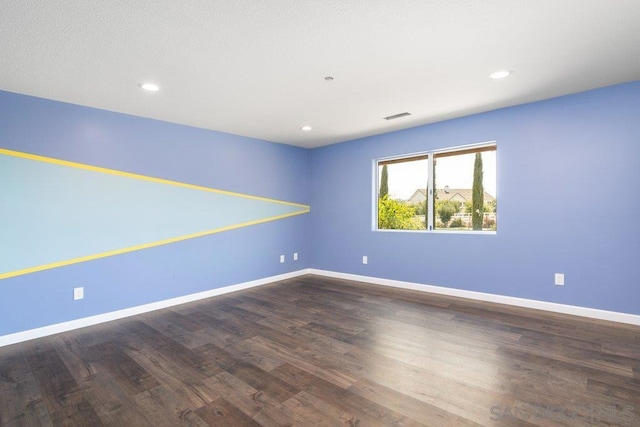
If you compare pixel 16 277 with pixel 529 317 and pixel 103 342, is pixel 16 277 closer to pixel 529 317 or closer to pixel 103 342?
pixel 103 342

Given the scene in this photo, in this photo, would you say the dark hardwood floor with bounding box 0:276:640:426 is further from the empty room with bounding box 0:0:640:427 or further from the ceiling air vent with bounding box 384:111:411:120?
the ceiling air vent with bounding box 384:111:411:120

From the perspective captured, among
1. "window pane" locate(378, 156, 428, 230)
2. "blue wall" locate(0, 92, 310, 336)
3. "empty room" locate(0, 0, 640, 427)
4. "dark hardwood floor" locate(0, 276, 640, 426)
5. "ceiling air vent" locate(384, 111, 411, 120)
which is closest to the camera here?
"dark hardwood floor" locate(0, 276, 640, 426)

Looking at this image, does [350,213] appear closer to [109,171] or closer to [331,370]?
[331,370]

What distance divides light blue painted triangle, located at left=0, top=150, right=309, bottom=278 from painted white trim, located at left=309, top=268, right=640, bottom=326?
2797 mm

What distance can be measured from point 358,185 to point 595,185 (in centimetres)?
304

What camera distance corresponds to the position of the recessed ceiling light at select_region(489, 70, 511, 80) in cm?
273

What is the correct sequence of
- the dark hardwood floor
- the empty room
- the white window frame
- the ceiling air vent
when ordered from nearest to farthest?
the dark hardwood floor → the empty room → the ceiling air vent → the white window frame

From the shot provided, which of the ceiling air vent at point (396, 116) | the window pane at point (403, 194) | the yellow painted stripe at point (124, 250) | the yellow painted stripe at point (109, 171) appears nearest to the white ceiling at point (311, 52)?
the ceiling air vent at point (396, 116)

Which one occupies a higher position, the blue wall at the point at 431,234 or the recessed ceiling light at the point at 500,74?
the recessed ceiling light at the point at 500,74

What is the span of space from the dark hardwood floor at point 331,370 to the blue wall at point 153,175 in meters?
0.35

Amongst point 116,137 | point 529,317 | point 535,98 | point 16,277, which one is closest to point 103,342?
point 16,277

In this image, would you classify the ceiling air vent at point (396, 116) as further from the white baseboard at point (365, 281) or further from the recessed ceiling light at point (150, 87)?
the recessed ceiling light at point (150, 87)

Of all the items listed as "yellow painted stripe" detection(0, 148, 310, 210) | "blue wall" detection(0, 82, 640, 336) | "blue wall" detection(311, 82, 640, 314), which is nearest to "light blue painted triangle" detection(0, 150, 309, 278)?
"yellow painted stripe" detection(0, 148, 310, 210)

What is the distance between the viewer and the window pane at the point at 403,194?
468 centimetres
